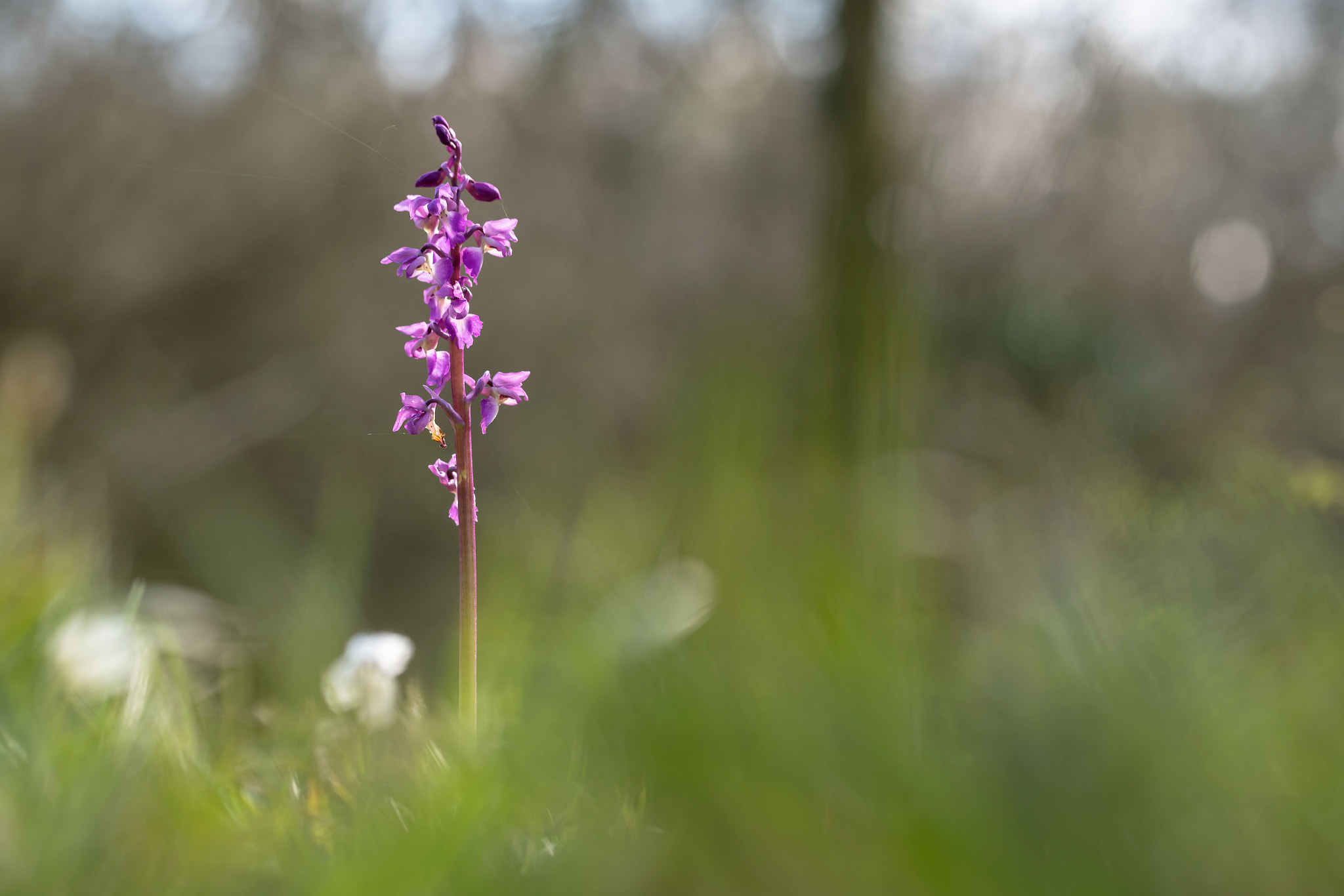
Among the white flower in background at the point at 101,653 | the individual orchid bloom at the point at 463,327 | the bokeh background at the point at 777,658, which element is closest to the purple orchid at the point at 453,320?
the individual orchid bloom at the point at 463,327

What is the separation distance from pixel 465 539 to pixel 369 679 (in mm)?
254

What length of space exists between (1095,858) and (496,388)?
3.01 ft

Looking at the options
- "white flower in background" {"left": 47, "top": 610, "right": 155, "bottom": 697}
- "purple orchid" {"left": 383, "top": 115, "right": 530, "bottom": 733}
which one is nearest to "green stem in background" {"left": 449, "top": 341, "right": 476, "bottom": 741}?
"purple orchid" {"left": 383, "top": 115, "right": 530, "bottom": 733}

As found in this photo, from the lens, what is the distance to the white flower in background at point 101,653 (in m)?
0.90

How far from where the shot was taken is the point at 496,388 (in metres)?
1.12

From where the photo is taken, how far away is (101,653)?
1070mm

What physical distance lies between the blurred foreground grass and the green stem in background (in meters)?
0.30

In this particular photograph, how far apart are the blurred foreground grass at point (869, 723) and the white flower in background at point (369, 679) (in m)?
0.48

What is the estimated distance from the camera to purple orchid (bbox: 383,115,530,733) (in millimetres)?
1008

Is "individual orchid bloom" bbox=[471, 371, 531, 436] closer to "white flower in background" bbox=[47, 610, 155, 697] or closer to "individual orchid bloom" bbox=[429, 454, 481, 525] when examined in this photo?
"individual orchid bloom" bbox=[429, 454, 481, 525]

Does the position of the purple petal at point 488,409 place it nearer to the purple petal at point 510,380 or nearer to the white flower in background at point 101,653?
the purple petal at point 510,380

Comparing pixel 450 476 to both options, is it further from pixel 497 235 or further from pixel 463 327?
pixel 497 235

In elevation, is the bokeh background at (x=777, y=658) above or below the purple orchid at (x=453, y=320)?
below

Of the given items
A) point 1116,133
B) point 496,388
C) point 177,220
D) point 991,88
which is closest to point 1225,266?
point 1116,133
